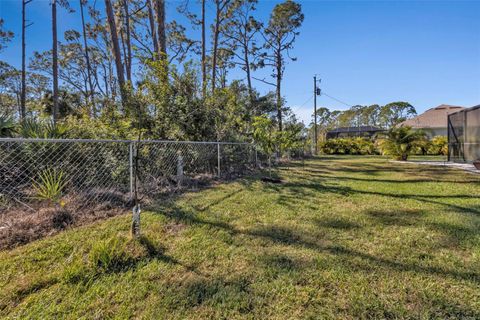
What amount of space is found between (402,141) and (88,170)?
46.6 ft

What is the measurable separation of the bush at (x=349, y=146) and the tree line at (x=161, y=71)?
715cm

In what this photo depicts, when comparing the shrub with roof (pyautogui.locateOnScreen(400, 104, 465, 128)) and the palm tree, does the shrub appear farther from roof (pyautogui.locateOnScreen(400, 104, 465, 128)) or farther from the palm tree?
roof (pyautogui.locateOnScreen(400, 104, 465, 128))

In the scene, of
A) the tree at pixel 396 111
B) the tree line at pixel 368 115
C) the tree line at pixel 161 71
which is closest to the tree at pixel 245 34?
the tree line at pixel 161 71

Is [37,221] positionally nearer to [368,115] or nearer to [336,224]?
[336,224]

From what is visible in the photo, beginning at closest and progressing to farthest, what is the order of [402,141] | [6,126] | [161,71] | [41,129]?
[6,126] < [41,129] < [161,71] < [402,141]

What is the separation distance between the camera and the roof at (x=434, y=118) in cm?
2314

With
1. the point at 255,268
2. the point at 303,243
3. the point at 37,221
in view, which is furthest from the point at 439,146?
the point at 37,221

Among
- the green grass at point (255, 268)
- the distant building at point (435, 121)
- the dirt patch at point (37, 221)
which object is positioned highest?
the distant building at point (435, 121)

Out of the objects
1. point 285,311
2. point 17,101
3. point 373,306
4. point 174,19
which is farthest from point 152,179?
point 17,101

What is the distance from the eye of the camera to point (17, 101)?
92.5 feet

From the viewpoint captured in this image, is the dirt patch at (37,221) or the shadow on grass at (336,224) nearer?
the dirt patch at (37,221)

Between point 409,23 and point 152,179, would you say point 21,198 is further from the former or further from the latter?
point 409,23

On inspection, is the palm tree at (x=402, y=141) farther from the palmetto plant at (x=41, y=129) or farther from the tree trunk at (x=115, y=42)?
the palmetto plant at (x=41, y=129)

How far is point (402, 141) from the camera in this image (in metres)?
12.4
